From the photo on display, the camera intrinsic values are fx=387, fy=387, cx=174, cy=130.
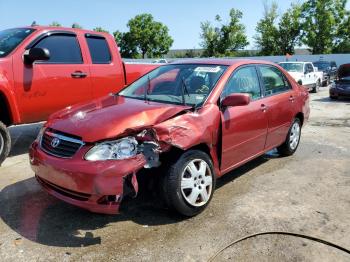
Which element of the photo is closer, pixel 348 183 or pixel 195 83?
pixel 195 83

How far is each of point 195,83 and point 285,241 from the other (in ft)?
6.84

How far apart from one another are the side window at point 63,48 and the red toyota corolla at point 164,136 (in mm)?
1955

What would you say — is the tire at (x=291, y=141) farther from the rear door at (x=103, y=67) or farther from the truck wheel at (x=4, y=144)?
the truck wheel at (x=4, y=144)

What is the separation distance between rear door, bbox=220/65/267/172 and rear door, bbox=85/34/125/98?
295 cm

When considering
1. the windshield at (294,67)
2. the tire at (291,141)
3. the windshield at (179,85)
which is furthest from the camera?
the windshield at (294,67)

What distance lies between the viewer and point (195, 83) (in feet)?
15.3

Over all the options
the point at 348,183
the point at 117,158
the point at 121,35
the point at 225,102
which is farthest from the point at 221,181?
the point at 121,35

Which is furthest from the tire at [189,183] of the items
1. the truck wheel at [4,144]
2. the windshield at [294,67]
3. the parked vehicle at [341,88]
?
the windshield at [294,67]

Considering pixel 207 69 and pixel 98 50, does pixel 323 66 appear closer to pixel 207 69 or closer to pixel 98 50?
pixel 98 50

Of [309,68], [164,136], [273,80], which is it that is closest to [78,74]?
[273,80]

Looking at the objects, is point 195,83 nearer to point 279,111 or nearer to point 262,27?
point 279,111

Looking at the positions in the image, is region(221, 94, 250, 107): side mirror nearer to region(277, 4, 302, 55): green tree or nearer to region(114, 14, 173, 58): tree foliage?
region(277, 4, 302, 55): green tree

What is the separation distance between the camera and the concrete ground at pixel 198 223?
3.36 metres

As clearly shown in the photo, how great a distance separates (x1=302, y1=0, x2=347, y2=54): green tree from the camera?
4828cm
